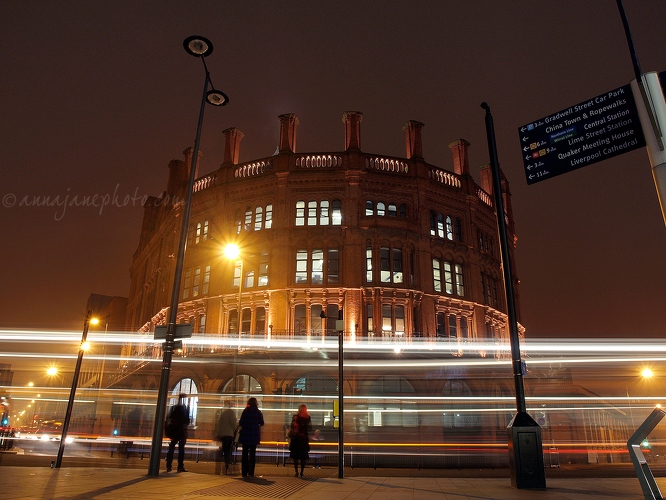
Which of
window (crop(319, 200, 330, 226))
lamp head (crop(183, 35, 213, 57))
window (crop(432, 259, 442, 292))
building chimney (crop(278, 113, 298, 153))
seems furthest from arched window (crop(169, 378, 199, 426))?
lamp head (crop(183, 35, 213, 57))

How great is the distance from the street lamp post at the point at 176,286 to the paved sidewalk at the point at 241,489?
2.01 ft

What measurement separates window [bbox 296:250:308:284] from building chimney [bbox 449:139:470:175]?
15353 mm

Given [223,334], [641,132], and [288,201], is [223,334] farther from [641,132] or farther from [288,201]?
[641,132]

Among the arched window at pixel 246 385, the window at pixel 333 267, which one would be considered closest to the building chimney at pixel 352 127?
the window at pixel 333 267

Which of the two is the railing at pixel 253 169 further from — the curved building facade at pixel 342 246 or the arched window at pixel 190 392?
the arched window at pixel 190 392

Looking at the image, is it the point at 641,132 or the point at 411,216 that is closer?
the point at 641,132

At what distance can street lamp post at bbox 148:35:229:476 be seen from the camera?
34.4 ft

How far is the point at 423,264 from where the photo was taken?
35.7m

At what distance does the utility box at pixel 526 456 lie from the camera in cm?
905

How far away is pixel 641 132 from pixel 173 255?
39164 mm

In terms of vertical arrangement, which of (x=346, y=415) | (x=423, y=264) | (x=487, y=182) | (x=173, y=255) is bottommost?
(x=346, y=415)

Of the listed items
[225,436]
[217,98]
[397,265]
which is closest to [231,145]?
[397,265]

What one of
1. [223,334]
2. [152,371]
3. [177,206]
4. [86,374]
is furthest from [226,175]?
[86,374]

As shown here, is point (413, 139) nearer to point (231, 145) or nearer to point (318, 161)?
point (318, 161)
